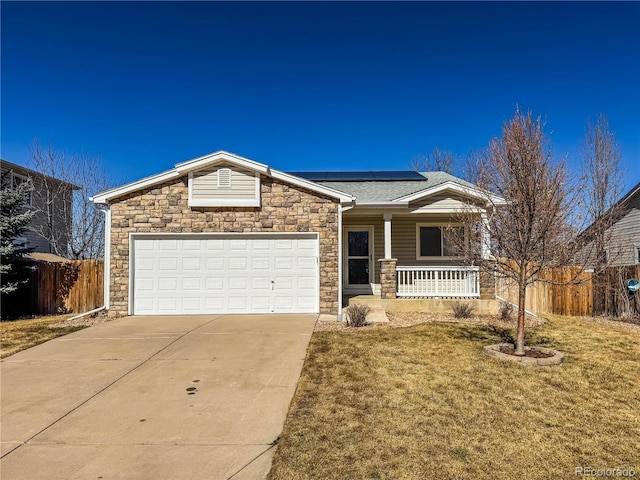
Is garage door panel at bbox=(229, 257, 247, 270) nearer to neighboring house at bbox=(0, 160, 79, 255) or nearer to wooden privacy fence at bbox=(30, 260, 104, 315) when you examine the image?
wooden privacy fence at bbox=(30, 260, 104, 315)

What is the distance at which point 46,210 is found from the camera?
18.5 m

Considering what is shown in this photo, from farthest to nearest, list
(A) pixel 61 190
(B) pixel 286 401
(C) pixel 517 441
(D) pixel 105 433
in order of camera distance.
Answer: (A) pixel 61 190
(B) pixel 286 401
(D) pixel 105 433
(C) pixel 517 441

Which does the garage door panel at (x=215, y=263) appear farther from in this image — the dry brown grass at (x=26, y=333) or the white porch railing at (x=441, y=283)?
the white porch railing at (x=441, y=283)

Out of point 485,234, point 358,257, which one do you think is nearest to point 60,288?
point 358,257

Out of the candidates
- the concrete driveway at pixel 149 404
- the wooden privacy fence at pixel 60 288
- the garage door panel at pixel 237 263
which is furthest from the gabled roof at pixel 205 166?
the concrete driveway at pixel 149 404

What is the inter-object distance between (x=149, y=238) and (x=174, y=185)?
1.63 metres

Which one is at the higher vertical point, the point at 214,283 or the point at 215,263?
the point at 215,263

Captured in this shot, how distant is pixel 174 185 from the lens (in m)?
10.6

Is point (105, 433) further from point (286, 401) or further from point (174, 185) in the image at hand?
point (174, 185)

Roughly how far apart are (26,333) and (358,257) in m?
9.57

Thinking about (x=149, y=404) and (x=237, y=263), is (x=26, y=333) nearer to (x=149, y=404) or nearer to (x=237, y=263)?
(x=237, y=263)

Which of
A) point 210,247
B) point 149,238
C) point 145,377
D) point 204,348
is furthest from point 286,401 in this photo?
point 149,238

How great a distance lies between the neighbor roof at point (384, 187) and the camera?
12805mm

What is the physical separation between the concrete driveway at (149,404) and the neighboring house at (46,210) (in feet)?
42.6
